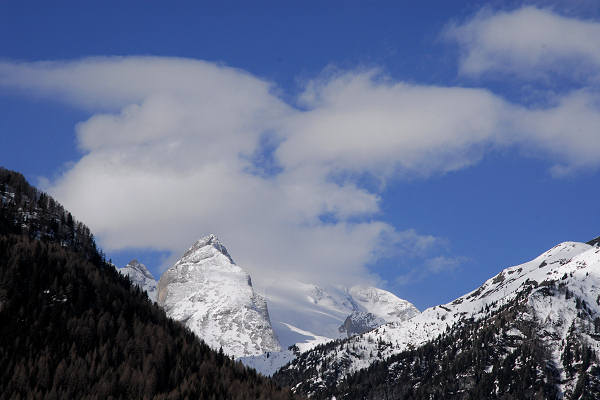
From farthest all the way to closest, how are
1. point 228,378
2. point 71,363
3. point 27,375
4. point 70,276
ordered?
point 70,276 < point 228,378 < point 71,363 < point 27,375

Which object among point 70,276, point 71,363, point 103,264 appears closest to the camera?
point 71,363

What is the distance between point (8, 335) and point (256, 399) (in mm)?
39435

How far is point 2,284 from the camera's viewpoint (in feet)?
348

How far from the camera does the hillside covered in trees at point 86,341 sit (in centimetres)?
8825

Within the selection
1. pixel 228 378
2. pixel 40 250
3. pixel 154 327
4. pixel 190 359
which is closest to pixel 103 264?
pixel 40 250

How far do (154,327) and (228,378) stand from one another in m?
21.3

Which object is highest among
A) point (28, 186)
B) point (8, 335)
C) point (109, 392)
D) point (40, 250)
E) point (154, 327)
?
point (28, 186)

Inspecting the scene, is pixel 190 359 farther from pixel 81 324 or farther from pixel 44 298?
pixel 44 298

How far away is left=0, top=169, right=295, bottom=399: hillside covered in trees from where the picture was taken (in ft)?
290

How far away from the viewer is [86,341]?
102750mm

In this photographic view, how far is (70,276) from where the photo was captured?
11800cm

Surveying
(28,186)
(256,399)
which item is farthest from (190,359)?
(28,186)

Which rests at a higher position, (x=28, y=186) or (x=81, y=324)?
(x=28, y=186)

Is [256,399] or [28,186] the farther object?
[28,186]
